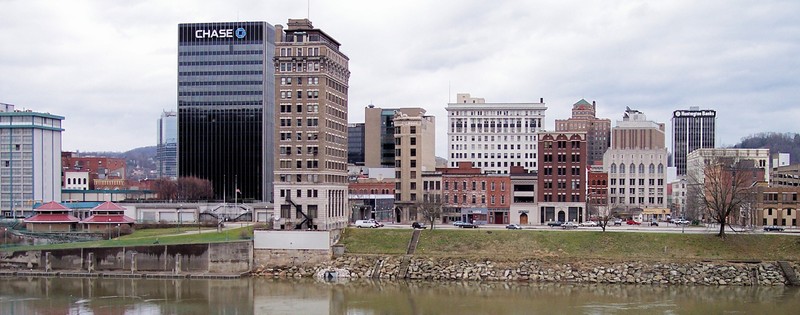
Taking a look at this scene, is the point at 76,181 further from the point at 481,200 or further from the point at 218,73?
the point at 481,200

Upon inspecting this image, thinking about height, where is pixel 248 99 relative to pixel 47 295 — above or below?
above

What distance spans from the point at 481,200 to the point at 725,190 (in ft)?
117

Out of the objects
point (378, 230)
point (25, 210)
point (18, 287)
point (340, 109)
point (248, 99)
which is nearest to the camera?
point (18, 287)

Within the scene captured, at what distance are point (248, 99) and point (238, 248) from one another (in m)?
76.3

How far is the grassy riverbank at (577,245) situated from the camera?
278 feet

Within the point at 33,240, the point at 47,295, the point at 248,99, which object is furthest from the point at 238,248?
the point at 248,99

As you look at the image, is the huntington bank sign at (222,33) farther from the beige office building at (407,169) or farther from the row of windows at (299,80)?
the row of windows at (299,80)

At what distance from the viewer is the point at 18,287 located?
80625 millimetres

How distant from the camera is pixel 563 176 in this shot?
119m

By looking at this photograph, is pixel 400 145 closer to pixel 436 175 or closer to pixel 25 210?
pixel 436 175

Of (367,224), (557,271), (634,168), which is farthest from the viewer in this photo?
(634,168)

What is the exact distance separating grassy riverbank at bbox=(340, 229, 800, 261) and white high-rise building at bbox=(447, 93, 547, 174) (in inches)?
3397

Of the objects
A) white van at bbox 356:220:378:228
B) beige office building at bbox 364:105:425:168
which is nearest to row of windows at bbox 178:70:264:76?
beige office building at bbox 364:105:425:168

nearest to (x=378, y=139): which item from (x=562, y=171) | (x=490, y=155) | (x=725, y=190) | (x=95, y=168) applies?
(x=490, y=155)
